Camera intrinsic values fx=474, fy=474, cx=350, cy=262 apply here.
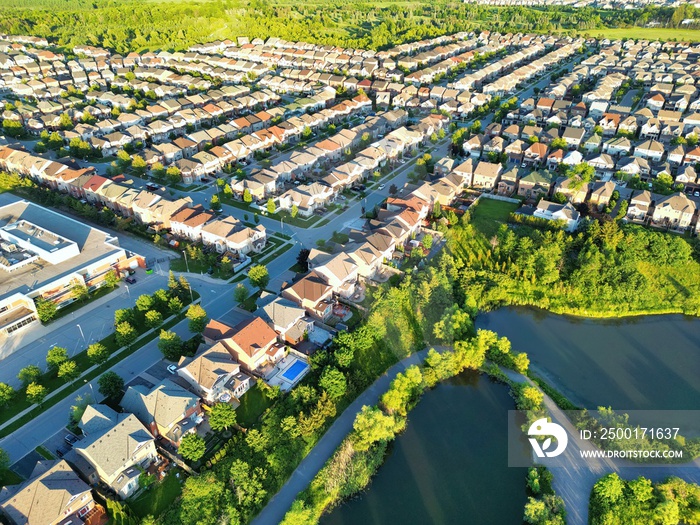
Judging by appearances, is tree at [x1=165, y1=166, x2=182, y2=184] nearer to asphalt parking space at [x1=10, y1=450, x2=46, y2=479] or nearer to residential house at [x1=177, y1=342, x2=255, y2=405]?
residential house at [x1=177, y1=342, x2=255, y2=405]

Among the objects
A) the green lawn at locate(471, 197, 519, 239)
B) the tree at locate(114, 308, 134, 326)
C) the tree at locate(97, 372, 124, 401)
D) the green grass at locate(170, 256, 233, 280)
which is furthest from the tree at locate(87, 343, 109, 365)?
the green lawn at locate(471, 197, 519, 239)

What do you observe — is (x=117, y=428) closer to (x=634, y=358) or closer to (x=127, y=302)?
(x=127, y=302)

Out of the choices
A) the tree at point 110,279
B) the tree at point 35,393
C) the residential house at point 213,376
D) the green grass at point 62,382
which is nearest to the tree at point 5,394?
the green grass at point 62,382

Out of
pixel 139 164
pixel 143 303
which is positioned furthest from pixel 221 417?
pixel 139 164

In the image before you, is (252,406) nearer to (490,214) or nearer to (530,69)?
(490,214)

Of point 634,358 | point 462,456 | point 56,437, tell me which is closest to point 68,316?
point 56,437
